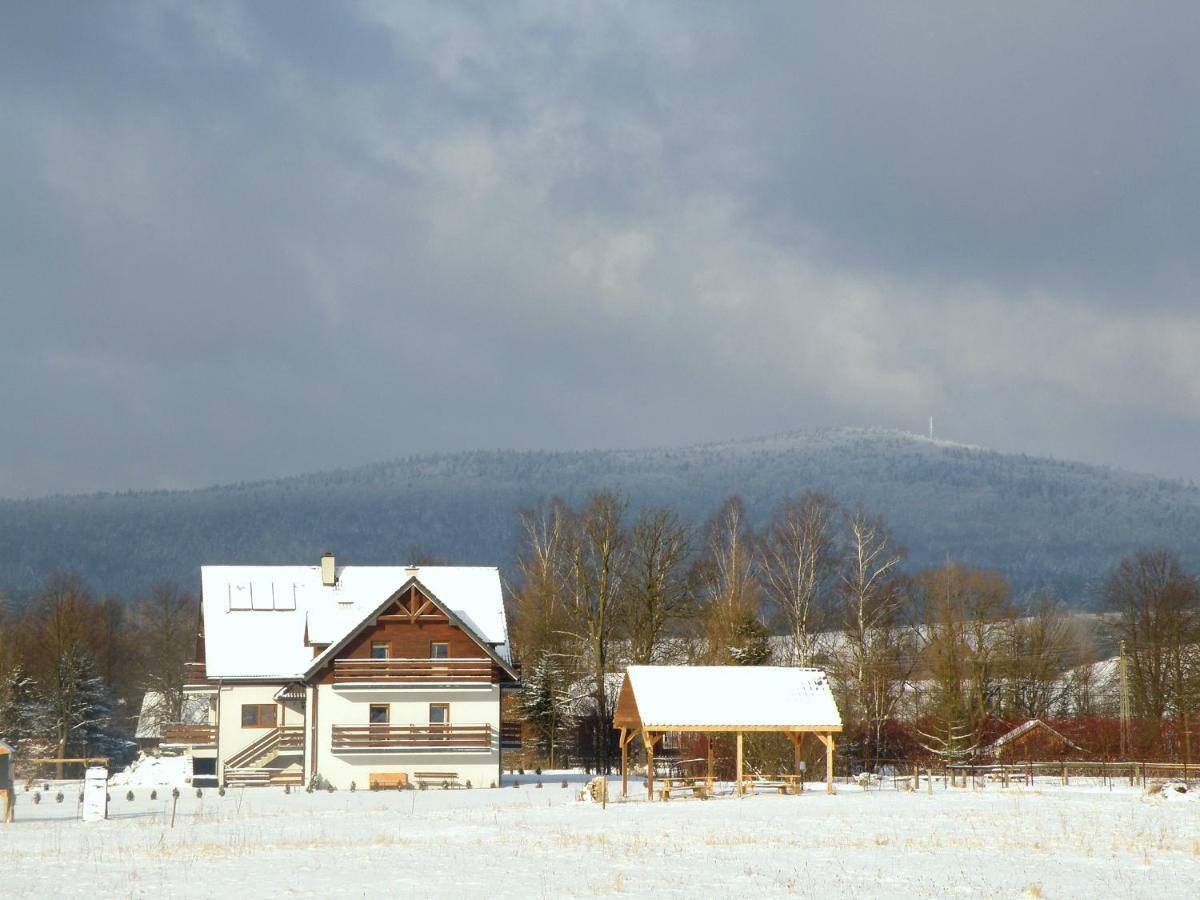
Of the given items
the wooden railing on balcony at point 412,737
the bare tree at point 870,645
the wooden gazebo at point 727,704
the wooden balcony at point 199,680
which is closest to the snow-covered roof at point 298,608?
the wooden balcony at point 199,680

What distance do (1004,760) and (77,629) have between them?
53.9 meters

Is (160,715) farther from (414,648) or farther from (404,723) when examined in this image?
(414,648)

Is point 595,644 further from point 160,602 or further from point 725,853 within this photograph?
point 160,602

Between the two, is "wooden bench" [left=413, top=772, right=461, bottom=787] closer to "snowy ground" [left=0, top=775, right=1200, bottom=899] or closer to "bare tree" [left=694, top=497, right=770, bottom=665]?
"snowy ground" [left=0, top=775, right=1200, bottom=899]

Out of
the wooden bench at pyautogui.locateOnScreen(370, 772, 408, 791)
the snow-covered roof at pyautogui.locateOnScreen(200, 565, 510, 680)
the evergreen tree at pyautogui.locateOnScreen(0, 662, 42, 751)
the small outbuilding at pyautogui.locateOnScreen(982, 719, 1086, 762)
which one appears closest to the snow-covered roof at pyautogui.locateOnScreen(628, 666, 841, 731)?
the snow-covered roof at pyautogui.locateOnScreen(200, 565, 510, 680)

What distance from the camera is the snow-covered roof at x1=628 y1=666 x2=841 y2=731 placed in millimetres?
50438

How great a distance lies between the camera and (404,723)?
193 feet

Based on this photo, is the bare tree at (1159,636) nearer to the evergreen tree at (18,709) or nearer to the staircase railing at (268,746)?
the staircase railing at (268,746)

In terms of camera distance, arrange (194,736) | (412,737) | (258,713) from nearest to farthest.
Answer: (412,737), (258,713), (194,736)

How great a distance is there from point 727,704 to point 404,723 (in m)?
14.1

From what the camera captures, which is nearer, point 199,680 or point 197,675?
point 199,680

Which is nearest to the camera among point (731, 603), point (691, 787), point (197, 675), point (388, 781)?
point (691, 787)

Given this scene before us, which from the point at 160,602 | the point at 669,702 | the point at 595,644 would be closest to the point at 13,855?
the point at 669,702

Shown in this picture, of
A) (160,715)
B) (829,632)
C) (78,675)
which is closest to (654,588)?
(829,632)
